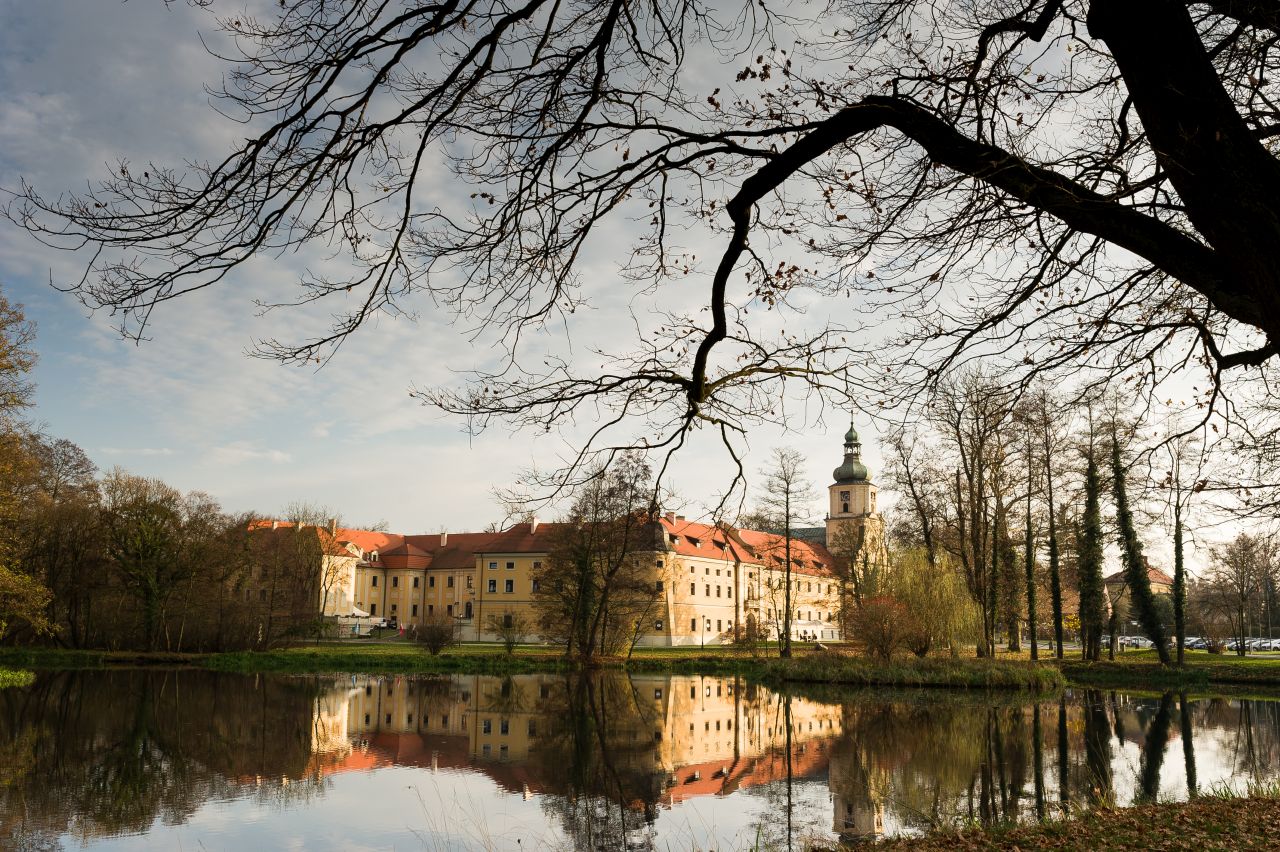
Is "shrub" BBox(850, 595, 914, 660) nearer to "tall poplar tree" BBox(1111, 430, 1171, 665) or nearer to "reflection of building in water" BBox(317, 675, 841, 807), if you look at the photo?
"reflection of building in water" BBox(317, 675, 841, 807)

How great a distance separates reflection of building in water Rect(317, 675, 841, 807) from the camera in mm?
14391

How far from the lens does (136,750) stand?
1528cm

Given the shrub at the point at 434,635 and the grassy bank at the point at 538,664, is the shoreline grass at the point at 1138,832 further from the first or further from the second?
the shrub at the point at 434,635

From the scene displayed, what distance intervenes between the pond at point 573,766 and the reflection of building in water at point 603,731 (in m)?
0.08

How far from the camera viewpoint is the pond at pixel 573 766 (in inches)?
415

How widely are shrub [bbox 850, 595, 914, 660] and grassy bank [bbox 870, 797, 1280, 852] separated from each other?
787 inches

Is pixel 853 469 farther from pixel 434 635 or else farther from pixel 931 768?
pixel 931 768

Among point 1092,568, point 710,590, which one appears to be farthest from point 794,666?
point 710,590

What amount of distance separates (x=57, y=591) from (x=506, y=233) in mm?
40181

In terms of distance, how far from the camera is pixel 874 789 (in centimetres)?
1274

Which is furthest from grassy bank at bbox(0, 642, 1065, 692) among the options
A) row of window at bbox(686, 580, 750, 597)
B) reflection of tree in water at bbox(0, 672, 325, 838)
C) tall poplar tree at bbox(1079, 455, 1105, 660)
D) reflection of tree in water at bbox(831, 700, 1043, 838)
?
row of window at bbox(686, 580, 750, 597)

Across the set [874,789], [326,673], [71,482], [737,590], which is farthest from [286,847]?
[737,590]

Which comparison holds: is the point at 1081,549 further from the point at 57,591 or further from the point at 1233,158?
the point at 57,591

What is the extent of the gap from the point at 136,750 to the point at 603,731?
824cm
